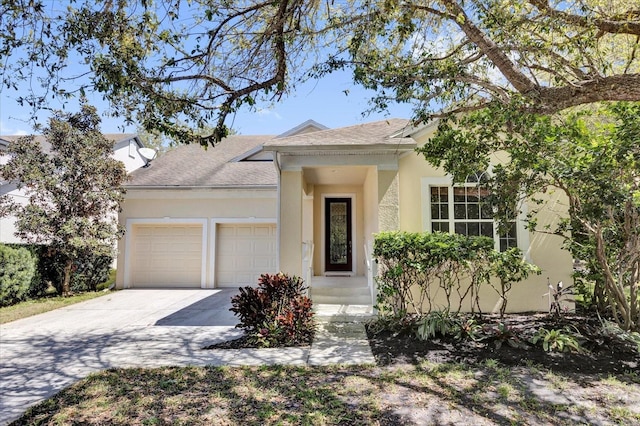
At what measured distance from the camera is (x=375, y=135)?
8891mm

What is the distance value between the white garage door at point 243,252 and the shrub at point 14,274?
543 cm

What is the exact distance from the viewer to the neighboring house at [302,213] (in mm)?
8477

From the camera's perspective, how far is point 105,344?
6.55 metres

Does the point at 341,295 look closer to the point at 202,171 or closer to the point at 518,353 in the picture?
the point at 518,353

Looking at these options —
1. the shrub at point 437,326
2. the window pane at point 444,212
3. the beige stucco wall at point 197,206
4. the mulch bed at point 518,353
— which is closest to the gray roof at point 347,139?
the window pane at point 444,212

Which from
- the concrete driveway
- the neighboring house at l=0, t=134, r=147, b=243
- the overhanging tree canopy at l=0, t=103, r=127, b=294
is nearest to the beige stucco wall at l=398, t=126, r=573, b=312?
the concrete driveway

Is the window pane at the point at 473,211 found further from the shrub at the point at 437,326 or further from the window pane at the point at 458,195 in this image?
the shrub at the point at 437,326

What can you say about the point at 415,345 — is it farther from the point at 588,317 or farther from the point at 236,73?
the point at 236,73

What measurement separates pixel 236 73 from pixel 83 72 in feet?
8.81

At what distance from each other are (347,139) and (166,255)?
28.5 feet

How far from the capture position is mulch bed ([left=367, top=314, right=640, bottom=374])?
5102mm

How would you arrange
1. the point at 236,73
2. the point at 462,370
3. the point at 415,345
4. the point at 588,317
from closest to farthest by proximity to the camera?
the point at 462,370 → the point at 415,345 → the point at 236,73 → the point at 588,317

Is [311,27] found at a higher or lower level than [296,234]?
higher

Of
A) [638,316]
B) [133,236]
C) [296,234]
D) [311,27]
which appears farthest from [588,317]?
[133,236]
